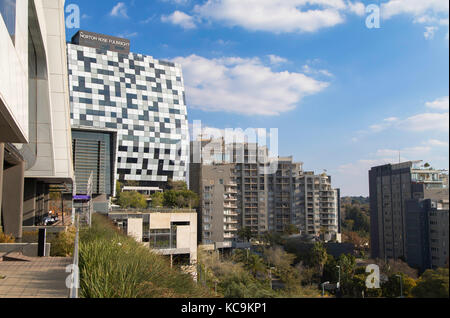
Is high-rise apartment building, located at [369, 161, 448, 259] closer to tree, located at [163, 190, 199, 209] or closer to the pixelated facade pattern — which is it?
tree, located at [163, 190, 199, 209]

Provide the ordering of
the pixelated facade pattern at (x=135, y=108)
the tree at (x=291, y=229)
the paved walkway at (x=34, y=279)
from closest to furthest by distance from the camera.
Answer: the paved walkway at (x=34, y=279), the tree at (x=291, y=229), the pixelated facade pattern at (x=135, y=108)

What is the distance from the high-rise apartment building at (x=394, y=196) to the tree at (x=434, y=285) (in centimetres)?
71

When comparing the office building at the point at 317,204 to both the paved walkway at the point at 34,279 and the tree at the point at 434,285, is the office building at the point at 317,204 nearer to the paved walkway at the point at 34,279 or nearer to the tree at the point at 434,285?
the paved walkway at the point at 34,279

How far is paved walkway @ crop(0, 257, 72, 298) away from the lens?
5695 mm

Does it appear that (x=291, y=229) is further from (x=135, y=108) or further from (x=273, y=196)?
(x=135, y=108)

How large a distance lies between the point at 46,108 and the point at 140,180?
34.3 meters

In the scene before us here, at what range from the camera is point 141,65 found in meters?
52.3

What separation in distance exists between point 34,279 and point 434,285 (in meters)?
6.76

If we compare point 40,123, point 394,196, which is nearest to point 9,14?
point 394,196

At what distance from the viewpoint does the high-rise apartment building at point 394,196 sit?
3.98m

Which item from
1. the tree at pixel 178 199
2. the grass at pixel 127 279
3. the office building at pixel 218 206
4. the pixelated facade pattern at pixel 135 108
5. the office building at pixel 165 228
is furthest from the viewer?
the pixelated facade pattern at pixel 135 108

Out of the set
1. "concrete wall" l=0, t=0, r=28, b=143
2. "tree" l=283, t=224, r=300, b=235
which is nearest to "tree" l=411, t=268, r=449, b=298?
"concrete wall" l=0, t=0, r=28, b=143

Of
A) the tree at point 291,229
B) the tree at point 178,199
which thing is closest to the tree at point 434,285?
the tree at point 178,199
